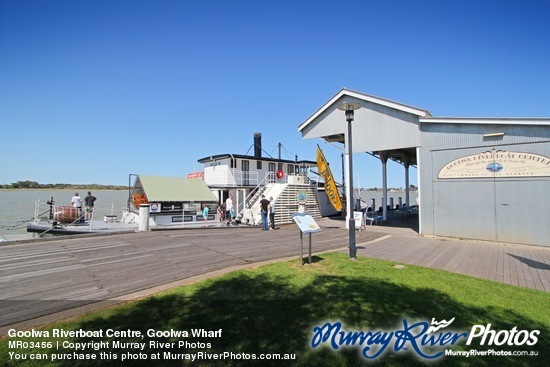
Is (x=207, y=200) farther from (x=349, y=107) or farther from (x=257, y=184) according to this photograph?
(x=349, y=107)

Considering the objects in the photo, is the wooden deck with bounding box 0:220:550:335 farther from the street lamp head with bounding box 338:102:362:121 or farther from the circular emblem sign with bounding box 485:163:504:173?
the street lamp head with bounding box 338:102:362:121

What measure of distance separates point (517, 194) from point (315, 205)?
12.6 m

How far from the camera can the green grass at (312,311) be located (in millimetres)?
3102

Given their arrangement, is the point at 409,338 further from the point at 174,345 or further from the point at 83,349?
the point at 83,349

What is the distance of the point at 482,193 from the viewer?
11008 millimetres

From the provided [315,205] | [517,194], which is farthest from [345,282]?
[315,205]

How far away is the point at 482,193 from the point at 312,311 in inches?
414

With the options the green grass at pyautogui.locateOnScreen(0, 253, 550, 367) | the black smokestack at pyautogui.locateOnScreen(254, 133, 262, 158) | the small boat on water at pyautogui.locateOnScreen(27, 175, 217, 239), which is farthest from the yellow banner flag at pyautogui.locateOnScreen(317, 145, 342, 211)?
the green grass at pyautogui.locateOnScreen(0, 253, 550, 367)

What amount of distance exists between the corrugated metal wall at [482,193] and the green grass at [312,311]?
637cm

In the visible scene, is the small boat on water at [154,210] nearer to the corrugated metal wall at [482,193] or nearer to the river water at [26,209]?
the river water at [26,209]

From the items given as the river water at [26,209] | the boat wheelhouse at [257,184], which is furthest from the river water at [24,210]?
the boat wheelhouse at [257,184]

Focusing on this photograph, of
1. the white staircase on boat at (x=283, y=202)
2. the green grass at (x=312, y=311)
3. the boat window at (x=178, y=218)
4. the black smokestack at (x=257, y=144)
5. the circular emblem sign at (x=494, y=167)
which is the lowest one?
the green grass at (x=312, y=311)

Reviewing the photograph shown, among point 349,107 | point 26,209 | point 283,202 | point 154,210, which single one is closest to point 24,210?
point 26,209

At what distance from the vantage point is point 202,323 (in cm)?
374
